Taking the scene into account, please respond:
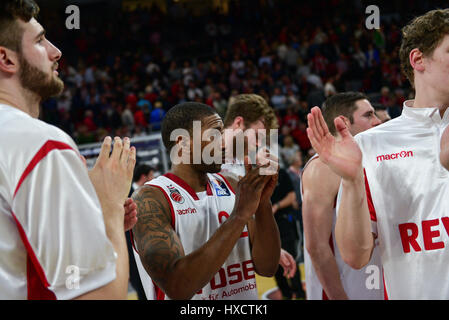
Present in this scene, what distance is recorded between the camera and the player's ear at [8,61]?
68.6 inches

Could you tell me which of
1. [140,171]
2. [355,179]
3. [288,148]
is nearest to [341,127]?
[355,179]

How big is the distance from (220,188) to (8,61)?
1609 millimetres

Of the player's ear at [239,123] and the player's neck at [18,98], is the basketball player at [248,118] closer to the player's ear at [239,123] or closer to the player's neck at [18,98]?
the player's ear at [239,123]

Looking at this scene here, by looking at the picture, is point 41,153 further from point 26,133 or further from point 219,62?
point 219,62

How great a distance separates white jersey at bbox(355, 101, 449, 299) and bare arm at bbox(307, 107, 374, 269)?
0.74ft

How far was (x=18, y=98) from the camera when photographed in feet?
5.82

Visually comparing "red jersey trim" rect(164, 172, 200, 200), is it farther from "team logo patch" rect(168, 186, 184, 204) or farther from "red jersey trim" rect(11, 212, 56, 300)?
"red jersey trim" rect(11, 212, 56, 300)

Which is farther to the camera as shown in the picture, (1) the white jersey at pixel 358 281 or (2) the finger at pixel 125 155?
(1) the white jersey at pixel 358 281

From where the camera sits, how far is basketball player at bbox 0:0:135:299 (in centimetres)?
152

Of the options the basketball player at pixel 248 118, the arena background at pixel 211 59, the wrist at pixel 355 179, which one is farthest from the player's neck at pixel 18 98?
the arena background at pixel 211 59

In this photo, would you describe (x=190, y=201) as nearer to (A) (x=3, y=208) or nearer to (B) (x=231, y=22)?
(A) (x=3, y=208)
